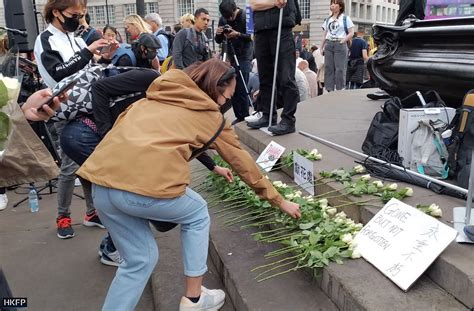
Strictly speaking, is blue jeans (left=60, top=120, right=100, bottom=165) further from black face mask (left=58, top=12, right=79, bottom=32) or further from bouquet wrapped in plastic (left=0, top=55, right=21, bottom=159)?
bouquet wrapped in plastic (left=0, top=55, right=21, bottom=159)

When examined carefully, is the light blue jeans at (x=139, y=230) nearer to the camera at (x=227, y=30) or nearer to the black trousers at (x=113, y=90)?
A: the black trousers at (x=113, y=90)

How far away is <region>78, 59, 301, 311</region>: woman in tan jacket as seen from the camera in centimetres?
224

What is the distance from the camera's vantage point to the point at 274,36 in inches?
192

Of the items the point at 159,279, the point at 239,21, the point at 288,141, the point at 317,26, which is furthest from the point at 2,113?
the point at 317,26

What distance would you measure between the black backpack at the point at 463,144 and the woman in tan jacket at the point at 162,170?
4.20 ft

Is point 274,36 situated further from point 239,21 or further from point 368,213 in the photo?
point 368,213

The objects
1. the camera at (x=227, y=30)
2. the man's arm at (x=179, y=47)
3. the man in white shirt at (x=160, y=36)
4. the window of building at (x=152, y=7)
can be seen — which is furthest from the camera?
the window of building at (x=152, y=7)

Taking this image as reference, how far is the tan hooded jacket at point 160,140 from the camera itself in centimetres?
222

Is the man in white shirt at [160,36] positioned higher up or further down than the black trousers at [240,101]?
higher up

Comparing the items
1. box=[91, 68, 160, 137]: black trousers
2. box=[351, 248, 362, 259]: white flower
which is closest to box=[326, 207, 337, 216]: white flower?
box=[351, 248, 362, 259]: white flower

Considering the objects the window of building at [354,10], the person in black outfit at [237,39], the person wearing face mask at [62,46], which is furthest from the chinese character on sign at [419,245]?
the window of building at [354,10]

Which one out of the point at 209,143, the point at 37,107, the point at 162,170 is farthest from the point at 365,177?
the point at 37,107

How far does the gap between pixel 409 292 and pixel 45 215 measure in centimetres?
400

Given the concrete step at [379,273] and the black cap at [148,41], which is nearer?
the concrete step at [379,273]
